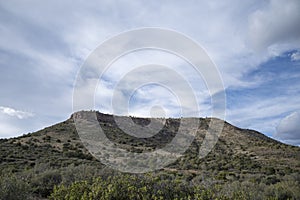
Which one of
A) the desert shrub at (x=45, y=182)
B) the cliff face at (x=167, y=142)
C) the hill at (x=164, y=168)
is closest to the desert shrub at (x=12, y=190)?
the hill at (x=164, y=168)

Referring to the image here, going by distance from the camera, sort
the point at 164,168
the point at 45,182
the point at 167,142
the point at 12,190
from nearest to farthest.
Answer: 1. the point at 12,190
2. the point at 45,182
3. the point at 164,168
4. the point at 167,142

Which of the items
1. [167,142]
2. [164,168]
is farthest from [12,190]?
[167,142]

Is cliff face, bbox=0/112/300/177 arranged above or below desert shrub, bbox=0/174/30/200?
above

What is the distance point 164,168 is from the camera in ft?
99.5

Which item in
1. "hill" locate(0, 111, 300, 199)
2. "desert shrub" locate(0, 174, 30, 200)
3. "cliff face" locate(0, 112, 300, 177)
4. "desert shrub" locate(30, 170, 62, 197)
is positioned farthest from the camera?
"cliff face" locate(0, 112, 300, 177)

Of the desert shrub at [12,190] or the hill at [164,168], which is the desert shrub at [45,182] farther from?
the desert shrub at [12,190]

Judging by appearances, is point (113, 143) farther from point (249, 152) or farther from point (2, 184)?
point (2, 184)

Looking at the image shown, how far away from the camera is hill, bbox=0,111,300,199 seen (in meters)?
7.36

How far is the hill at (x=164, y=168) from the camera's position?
7.36 metres

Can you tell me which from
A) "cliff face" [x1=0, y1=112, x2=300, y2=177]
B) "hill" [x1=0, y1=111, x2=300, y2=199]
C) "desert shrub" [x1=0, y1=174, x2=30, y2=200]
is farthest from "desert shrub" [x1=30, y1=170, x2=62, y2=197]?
"cliff face" [x1=0, y1=112, x2=300, y2=177]

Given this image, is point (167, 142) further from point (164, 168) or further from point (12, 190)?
point (12, 190)

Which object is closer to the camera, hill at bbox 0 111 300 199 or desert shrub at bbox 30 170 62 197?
hill at bbox 0 111 300 199

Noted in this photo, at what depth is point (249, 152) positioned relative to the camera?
158 feet

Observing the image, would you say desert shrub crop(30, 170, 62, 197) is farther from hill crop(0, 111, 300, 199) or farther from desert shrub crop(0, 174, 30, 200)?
desert shrub crop(0, 174, 30, 200)
